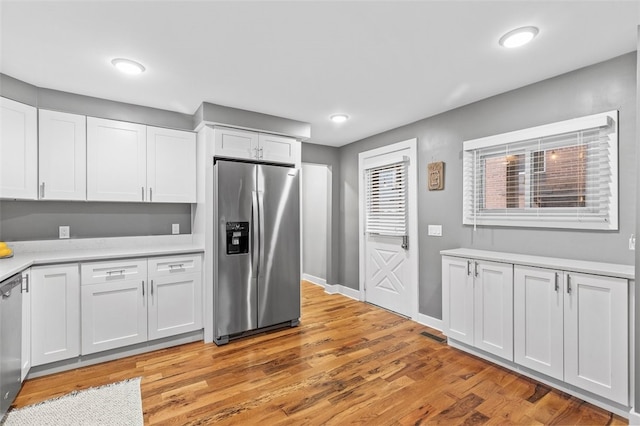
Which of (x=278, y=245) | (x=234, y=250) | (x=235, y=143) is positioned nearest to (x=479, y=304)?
(x=278, y=245)

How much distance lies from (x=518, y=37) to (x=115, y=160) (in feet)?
11.7

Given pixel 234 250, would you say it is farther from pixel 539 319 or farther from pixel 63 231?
pixel 539 319

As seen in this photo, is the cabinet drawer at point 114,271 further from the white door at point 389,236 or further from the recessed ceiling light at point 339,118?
the white door at point 389,236

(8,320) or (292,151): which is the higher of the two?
(292,151)

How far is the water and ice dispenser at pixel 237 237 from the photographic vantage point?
3.23 m

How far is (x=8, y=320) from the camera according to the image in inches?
78.8

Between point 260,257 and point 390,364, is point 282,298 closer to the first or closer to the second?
point 260,257

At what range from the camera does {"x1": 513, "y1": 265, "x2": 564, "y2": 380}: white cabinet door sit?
7.43 ft

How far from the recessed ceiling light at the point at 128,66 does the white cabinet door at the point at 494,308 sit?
3270mm

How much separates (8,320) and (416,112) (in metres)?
3.91

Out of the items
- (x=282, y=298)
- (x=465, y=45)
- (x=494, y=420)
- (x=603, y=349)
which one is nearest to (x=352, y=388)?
(x=494, y=420)

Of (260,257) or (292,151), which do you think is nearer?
(260,257)

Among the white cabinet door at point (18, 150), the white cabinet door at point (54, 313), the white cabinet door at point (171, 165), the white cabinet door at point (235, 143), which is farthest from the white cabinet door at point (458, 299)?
the white cabinet door at point (18, 150)

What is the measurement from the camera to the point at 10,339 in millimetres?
2031
